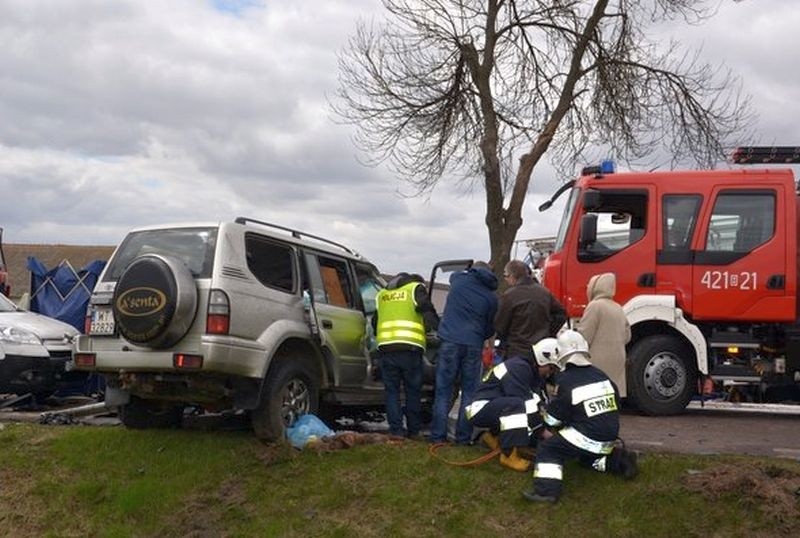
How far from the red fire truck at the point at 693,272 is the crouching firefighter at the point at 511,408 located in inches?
132

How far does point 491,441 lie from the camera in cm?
754

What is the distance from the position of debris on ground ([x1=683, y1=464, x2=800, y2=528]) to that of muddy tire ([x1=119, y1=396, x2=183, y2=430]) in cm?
469

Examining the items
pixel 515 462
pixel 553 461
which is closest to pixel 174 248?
pixel 515 462

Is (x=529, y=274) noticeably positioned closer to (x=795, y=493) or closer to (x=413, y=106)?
(x=795, y=493)

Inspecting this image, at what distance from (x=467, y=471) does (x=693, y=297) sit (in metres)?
4.63

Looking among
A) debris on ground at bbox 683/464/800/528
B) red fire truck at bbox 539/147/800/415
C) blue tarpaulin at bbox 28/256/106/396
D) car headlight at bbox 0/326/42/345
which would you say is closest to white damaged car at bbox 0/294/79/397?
car headlight at bbox 0/326/42/345

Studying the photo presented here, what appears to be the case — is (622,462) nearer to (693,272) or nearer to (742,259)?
(693,272)

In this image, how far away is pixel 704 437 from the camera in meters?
9.15

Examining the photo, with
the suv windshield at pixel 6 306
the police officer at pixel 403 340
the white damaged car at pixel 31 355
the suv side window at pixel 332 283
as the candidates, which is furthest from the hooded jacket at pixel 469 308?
the suv windshield at pixel 6 306

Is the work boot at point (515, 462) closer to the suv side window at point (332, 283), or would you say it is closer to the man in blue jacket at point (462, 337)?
the man in blue jacket at point (462, 337)

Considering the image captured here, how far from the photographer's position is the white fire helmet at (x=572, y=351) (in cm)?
691

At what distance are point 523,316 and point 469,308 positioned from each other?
568 millimetres

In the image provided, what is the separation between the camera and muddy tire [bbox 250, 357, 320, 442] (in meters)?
7.60

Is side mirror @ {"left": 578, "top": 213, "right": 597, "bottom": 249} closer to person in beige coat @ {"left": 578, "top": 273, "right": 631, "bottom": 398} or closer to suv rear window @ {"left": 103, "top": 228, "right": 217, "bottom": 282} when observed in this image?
person in beige coat @ {"left": 578, "top": 273, "right": 631, "bottom": 398}
